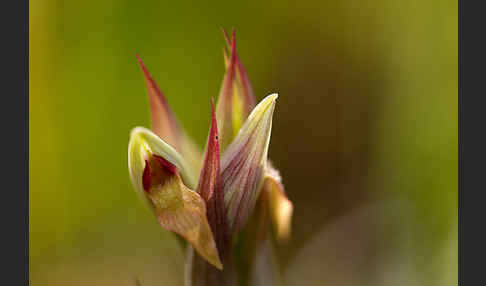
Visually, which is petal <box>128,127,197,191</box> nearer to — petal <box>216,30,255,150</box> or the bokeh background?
petal <box>216,30,255,150</box>

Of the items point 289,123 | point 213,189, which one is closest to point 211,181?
point 213,189

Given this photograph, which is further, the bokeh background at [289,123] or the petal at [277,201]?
the bokeh background at [289,123]

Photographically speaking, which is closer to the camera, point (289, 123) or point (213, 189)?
point (213, 189)

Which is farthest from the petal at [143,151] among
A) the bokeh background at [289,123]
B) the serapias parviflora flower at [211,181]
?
the bokeh background at [289,123]

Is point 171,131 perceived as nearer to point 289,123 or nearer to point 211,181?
point 211,181

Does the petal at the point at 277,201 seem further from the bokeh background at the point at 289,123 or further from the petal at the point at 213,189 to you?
the bokeh background at the point at 289,123

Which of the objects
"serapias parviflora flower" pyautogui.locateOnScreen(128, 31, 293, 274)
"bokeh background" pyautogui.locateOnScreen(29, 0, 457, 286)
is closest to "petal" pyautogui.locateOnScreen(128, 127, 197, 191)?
"serapias parviflora flower" pyautogui.locateOnScreen(128, 31, 293, 274)
